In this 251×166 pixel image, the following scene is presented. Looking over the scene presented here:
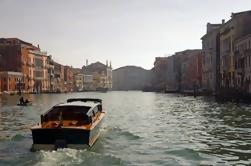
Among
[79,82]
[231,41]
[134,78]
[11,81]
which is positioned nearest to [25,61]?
[11,81]

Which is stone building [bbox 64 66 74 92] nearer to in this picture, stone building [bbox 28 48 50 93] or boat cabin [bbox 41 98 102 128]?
stone building [bbox 28 48 50 93]

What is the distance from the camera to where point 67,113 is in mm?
17469

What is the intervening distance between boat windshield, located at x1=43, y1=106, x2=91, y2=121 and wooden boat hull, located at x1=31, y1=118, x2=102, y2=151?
1.86 m

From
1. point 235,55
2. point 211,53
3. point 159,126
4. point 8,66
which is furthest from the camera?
point 8,66

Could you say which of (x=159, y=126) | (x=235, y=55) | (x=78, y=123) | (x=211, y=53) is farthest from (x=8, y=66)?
(x=78, y=123)

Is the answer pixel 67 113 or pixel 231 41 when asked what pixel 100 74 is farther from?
pixel 67 113

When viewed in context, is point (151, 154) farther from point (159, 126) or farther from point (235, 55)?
point (235, 55)

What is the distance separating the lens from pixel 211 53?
7819 cm

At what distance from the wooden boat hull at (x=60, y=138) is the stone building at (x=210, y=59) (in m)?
56.2

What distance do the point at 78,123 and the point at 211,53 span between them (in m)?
64.9

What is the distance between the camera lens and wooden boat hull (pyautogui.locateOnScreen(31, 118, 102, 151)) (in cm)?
1449

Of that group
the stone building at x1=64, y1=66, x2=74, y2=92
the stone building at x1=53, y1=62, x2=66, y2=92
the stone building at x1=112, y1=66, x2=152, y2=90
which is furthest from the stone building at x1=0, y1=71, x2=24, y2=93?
the stone building at x1=112, y1=66, x2=152, y2=90

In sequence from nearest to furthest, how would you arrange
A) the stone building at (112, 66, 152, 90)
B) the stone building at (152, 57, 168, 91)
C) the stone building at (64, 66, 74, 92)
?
the stone building at (152, 57, 168, 91) < the stone building at (64, 66, 74, 92) < the stone building at (112, 66, 152, 90)

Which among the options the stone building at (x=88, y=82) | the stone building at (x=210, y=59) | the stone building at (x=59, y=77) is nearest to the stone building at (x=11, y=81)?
the stone building at (x=59, y=77)
